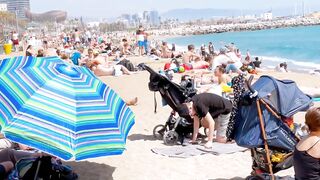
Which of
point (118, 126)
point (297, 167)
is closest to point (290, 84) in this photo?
point (297, 167)

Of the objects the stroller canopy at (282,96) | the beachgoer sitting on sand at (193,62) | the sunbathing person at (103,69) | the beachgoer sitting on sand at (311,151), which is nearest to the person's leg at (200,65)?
the beachgoer sitting on sand at (193,62)

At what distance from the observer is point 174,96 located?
686 cm

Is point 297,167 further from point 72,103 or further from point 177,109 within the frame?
point 177,109

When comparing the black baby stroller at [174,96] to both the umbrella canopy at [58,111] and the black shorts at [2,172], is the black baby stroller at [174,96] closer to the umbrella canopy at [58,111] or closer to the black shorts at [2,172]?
the umbrella canopy at [58,111]

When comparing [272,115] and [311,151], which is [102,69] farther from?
[311,151]

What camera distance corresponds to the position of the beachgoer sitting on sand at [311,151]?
369cm

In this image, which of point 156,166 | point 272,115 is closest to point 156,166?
point 156,166

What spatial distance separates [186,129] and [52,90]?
3.22 meters

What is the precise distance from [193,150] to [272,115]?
7.10ft

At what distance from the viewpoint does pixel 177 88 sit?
6.83 meters

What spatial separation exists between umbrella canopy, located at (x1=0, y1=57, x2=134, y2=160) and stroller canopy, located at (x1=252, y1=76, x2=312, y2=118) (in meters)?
1.48

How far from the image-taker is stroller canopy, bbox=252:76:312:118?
456cm

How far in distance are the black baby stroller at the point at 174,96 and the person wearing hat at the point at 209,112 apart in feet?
0.47

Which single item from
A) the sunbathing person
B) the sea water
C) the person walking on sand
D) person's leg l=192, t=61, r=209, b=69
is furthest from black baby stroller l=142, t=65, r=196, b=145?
the sea water
